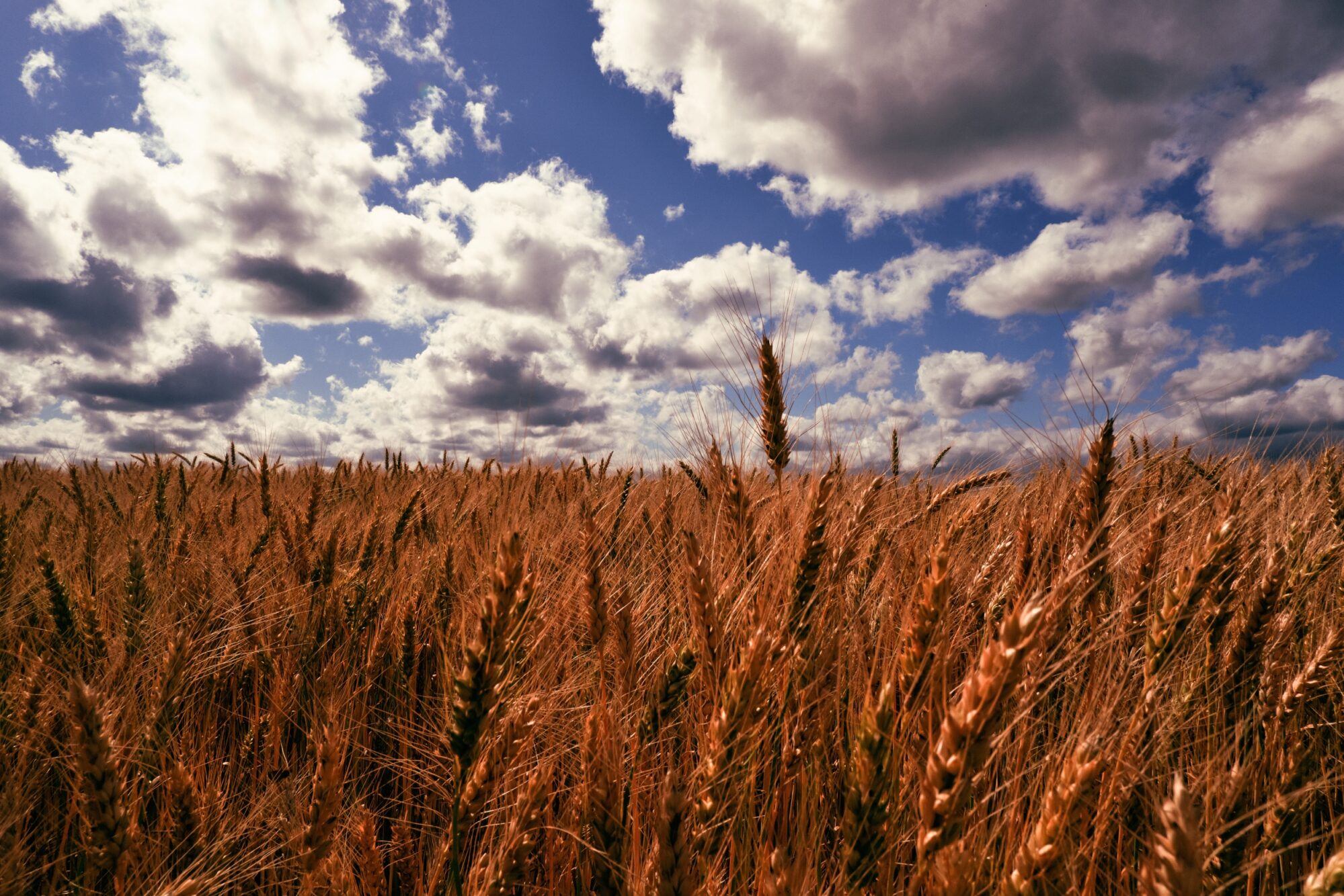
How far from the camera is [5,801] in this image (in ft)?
4.61

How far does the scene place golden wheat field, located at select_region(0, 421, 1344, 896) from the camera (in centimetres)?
110

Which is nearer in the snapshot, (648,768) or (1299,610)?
(648,768)

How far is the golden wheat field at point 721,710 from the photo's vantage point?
110cm

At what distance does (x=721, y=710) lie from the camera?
3.92ft

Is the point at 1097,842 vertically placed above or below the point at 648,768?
above

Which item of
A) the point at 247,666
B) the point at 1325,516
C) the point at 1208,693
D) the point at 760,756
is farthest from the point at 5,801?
the point at 1325,516

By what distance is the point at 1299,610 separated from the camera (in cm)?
226

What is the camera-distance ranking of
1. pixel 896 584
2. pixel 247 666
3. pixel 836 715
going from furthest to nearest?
pixel 247 666
pixel 896 584
pixel 836 715

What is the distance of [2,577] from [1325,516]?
19.9ft

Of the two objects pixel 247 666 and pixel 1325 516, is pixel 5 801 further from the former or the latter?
pixel 1325 516

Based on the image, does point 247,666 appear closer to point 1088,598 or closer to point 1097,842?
point 1097,842

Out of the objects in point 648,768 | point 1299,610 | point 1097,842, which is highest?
point 1299,610

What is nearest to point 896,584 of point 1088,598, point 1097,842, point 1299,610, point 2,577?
point 1088,598

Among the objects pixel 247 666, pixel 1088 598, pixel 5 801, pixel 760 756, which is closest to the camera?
pixel 5 801
